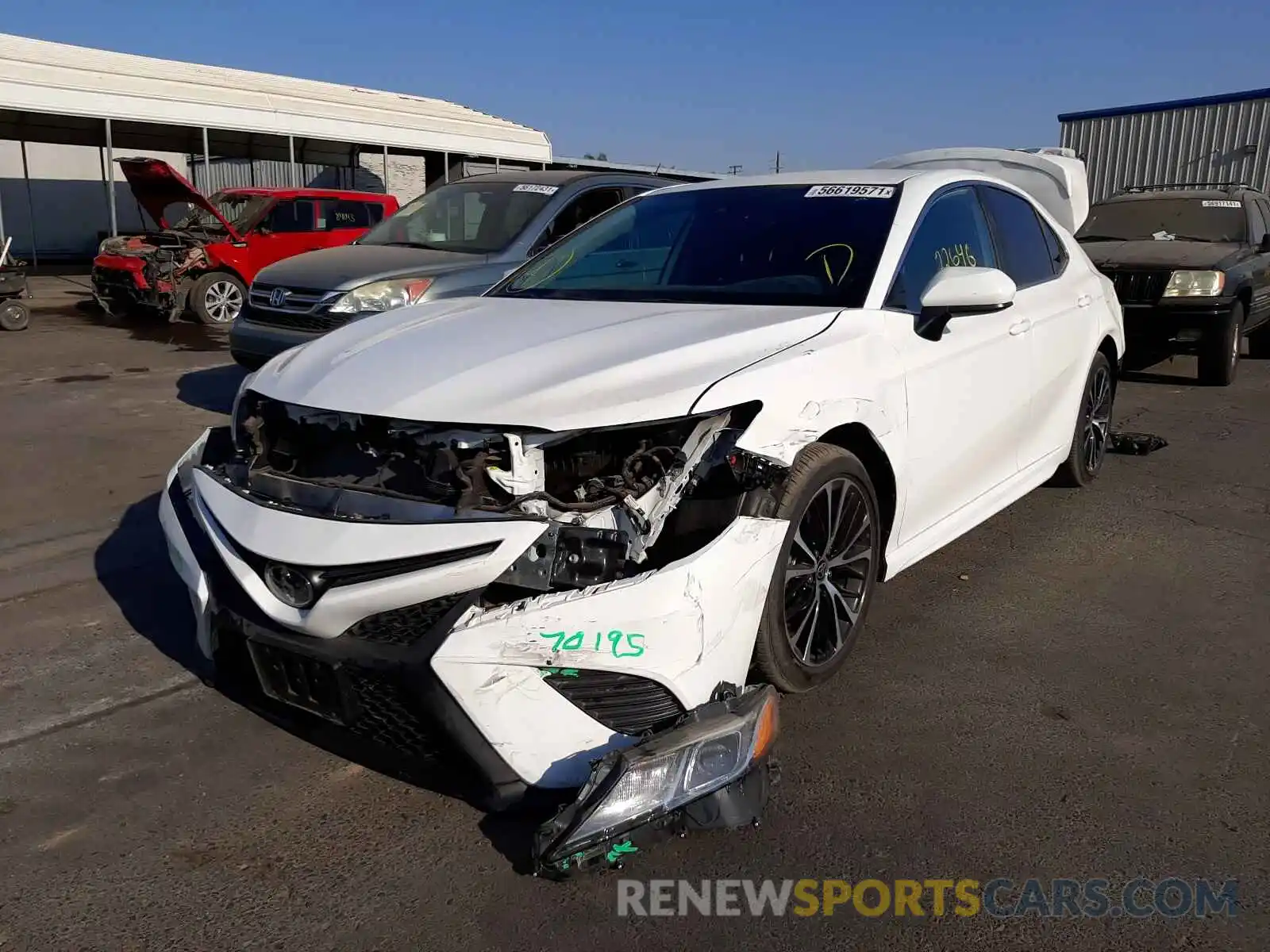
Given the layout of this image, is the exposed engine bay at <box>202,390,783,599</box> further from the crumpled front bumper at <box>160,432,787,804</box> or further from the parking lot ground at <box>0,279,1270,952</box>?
the parking lot ground at <box>0,279,1270,952</box>

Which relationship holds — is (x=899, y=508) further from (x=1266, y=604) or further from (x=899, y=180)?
(x=1266, y=604)

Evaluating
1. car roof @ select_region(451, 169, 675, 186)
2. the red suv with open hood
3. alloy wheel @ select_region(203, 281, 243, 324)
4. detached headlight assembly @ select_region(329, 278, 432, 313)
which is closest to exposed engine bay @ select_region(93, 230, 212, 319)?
the red suv with open hood

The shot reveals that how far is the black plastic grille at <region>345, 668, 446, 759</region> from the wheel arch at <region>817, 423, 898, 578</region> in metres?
1.38

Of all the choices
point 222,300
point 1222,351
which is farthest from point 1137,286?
point 222,300

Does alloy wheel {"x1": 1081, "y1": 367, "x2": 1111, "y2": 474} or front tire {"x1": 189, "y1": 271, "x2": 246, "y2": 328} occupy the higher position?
front tire {"x1": 189, "y1": 271, "x2": 246, "y2": 328}

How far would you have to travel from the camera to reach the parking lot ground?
2209 millimetres

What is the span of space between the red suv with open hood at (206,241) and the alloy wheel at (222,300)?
0.01 meters

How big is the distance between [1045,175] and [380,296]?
464 centimetres

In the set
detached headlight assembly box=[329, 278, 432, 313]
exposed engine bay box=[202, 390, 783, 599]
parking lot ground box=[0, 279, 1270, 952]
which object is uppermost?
detached headlight assembly box=[329, 278, 432, 313]

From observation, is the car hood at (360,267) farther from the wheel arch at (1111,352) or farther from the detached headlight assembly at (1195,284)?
the detached headlight assembly at (1195,284)

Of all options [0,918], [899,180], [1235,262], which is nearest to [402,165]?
[1235,262]

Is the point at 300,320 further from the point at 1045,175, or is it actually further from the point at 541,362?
the point at 1045,175

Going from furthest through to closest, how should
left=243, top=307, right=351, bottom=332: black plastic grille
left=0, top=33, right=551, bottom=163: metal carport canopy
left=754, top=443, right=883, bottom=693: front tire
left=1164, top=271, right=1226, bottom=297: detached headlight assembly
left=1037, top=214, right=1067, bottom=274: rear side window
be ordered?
left=0, top=33, right=551, bottom=163: metal carport canopy < left=1164, top=271, right=1226, bottom=297: detached headlight assembly < left=243, top=307, right=351, bottom=332: black plastic grille < left=1037, top=214, right=1067, bottom=274: rear side window < left=754, top=443, right=883, bottom=693: front tire

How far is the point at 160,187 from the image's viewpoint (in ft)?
42.5
